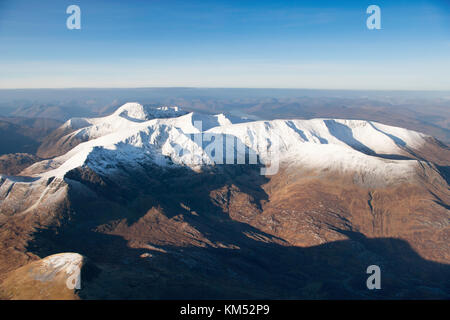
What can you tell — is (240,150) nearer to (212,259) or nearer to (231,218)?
(231,218)

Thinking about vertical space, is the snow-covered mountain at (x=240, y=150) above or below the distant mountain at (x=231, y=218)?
above

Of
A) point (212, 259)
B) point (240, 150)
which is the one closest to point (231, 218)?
point (212, 259)

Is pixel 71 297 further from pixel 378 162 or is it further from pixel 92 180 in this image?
pixel 378 162

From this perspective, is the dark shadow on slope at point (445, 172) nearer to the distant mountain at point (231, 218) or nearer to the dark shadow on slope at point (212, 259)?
the distant mountain at point (231, 218)

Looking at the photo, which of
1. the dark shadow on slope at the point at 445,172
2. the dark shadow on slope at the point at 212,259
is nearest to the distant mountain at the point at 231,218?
the dark shadow on slope at the point at 212,259

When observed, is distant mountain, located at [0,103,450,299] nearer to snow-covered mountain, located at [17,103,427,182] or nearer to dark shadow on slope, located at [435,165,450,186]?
snow-covered mountain, located at [17,103,427,182]

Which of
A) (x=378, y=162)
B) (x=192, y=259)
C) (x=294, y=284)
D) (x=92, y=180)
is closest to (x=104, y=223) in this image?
(x=92, y=180)
